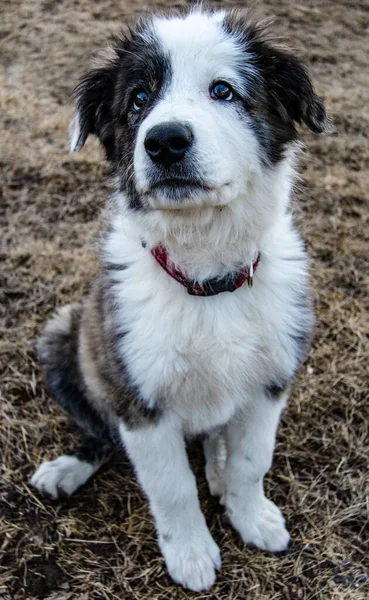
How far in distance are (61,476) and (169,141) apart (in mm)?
1703

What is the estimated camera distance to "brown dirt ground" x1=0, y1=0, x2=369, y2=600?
2916 millimetres

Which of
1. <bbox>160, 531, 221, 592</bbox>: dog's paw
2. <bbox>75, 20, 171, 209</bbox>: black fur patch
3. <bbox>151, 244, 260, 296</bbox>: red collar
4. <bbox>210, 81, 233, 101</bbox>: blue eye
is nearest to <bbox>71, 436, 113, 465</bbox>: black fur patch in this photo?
<bbox>160, 531, 221, 592</bbox>: dog's paw

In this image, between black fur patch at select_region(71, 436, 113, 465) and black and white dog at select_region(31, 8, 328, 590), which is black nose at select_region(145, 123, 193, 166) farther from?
black fur patch at select_region(71, 436, 113, 465)

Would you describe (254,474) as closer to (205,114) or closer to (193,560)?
(193,560)

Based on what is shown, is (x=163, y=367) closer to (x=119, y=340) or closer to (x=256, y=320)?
(x=119, y=340)

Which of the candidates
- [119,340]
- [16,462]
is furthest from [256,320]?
[16,462]

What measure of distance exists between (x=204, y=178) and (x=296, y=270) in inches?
29.4

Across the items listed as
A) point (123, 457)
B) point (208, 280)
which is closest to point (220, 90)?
point (208, 280)

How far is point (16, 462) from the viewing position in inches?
132

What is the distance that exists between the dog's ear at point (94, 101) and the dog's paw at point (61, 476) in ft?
4.74

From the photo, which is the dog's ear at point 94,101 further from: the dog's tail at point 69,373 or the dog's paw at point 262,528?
the dog's paw at point 262,528

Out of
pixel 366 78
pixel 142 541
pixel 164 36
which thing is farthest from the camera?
pixel 366 78

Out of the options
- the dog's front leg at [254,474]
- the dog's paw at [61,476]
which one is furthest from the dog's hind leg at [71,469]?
the dog's front leg at [254,474]

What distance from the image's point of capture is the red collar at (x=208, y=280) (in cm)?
267
